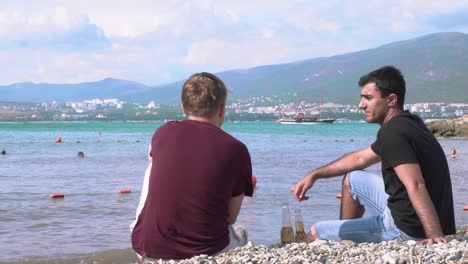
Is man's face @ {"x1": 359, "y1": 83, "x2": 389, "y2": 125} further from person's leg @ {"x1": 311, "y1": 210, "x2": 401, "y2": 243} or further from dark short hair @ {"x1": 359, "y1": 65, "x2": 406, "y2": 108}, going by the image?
person's leg @ {"x1": 311, "y1": 210, "x2": 401, "y2": 243}

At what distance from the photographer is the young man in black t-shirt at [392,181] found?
525cm

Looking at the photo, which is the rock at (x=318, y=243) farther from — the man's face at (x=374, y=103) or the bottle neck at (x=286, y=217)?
the bottle neck at (x=286, y=217)

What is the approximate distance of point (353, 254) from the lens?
5.02 meters

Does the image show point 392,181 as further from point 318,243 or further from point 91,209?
point 91,209

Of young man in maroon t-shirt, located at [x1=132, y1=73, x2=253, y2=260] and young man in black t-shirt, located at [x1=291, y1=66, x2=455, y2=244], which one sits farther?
young man in black t-shirt, located at [x1=291, y1=66, x2=455, y2=244]

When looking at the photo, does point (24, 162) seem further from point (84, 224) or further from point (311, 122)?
point (311, 122)

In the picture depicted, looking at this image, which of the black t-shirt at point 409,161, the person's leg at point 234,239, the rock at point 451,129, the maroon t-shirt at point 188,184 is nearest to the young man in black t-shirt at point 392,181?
the black t-shirt at point 409,161

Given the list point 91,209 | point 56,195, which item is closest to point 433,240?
point 91,209

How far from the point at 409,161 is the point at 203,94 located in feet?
5.53

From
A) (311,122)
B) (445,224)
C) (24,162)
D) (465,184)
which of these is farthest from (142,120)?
(445,224)

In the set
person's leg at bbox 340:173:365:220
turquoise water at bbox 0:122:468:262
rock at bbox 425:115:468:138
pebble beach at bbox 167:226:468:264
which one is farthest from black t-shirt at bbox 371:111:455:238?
rock at bbox 425:115:468:138

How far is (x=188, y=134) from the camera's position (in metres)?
4.62

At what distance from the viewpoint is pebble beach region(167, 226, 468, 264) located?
477cm

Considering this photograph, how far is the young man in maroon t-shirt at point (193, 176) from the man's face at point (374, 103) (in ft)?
4.70
